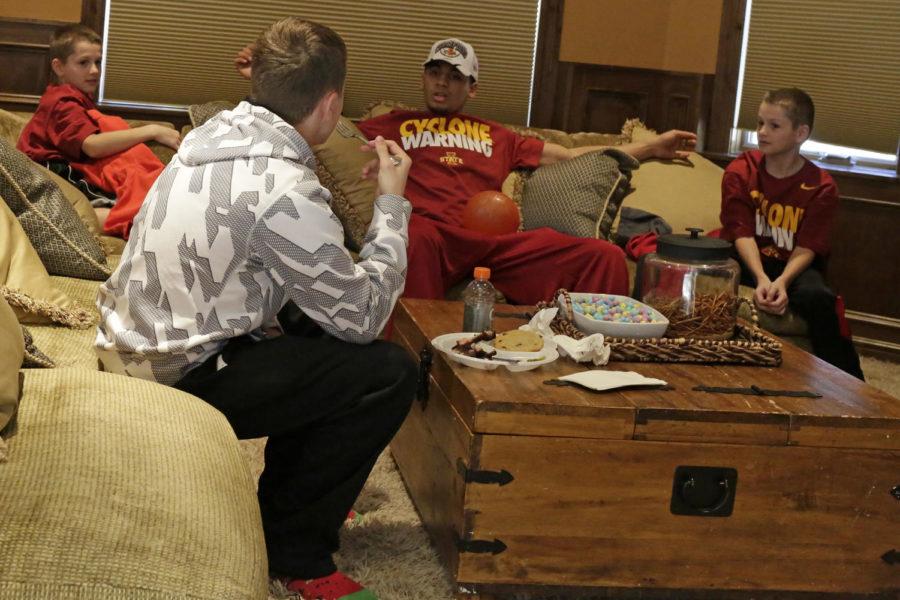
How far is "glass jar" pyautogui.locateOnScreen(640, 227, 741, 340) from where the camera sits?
282 centimetres

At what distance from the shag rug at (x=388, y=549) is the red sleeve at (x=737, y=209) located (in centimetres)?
173

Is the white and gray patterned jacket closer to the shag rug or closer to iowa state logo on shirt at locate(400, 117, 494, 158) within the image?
the shag rug

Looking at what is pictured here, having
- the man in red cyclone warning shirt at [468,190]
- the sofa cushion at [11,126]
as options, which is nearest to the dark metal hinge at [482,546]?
the man in red cyclone warning shirt at [468,190]

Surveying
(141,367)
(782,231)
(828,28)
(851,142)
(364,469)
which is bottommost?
(364,469)

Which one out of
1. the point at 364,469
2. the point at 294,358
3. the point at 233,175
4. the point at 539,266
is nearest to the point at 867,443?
the point at 364,469

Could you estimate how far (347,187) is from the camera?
12.7ft

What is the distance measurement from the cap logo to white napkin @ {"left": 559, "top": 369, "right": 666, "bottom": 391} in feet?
6.76

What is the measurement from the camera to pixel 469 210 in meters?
4.02

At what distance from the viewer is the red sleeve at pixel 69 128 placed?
370 centimetres

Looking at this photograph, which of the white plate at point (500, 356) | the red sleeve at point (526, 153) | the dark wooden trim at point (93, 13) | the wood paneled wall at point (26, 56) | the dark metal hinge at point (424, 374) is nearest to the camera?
the white plate at point (500, 356)

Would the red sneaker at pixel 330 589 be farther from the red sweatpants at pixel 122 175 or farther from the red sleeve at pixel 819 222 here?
the red sleeve at pixel 819 222

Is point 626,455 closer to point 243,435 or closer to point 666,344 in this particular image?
point 666,344

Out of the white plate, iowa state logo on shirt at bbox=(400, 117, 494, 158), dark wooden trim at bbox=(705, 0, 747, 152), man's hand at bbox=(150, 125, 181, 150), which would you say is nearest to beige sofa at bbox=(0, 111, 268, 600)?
the white plate

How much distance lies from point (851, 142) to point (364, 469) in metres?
3.54
